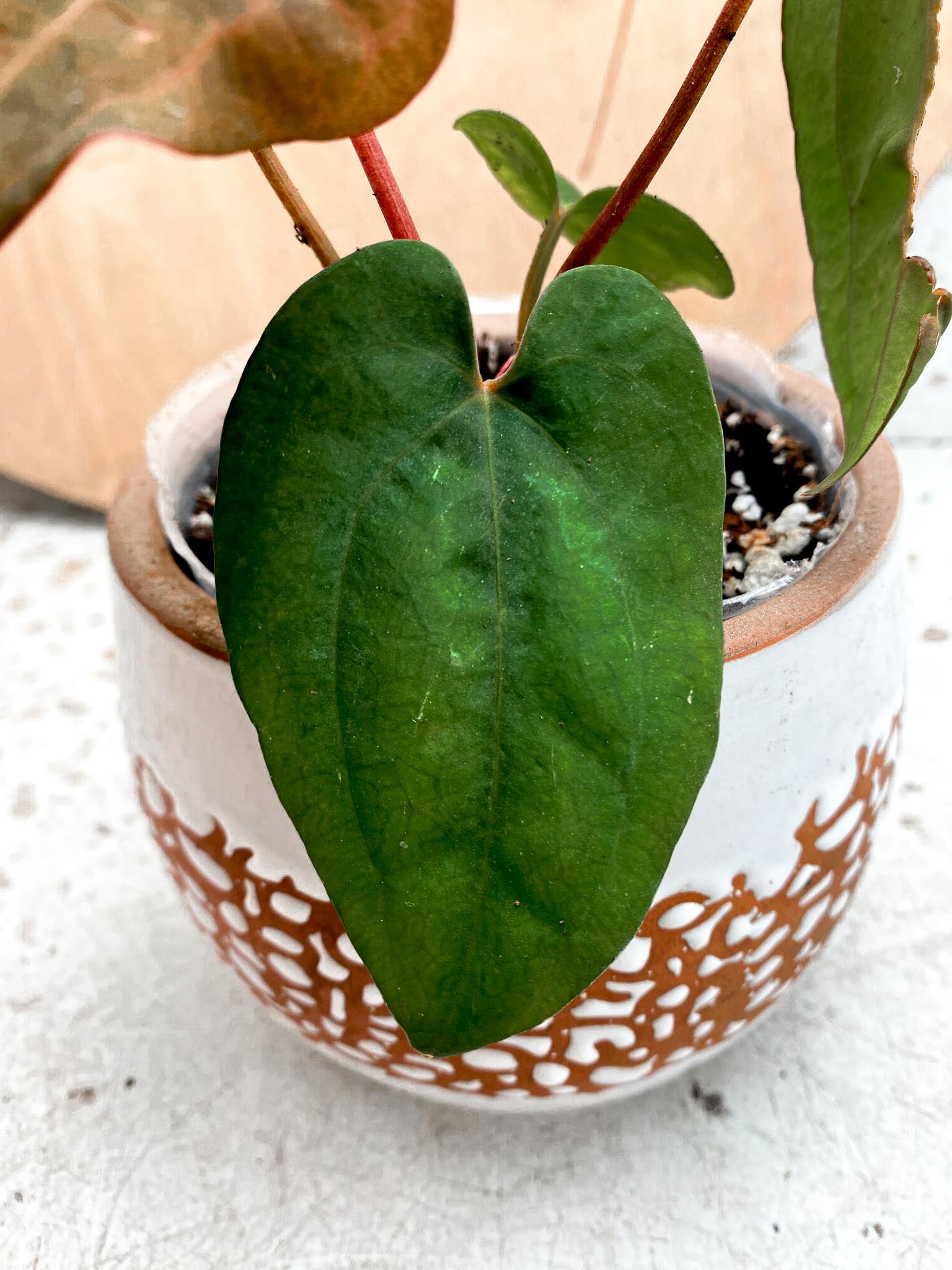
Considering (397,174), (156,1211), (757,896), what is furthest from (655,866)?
(397,174)

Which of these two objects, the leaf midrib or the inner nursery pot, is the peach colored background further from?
the leaf midrib

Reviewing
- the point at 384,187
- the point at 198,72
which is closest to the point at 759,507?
the point at 384,187

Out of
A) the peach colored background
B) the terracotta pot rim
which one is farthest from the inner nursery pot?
the peach colored background

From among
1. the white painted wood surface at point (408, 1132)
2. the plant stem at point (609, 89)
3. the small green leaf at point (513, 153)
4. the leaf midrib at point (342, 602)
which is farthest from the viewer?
the plant stem at point (609, 89)

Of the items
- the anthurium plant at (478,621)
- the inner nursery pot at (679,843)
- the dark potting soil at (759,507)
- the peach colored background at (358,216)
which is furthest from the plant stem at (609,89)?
the anthurium plant at (478,621)

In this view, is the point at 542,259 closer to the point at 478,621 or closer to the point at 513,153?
the point at 513,153

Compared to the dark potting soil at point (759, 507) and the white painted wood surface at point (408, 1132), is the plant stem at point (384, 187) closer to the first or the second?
the dark potting soil at point (759, 507)
